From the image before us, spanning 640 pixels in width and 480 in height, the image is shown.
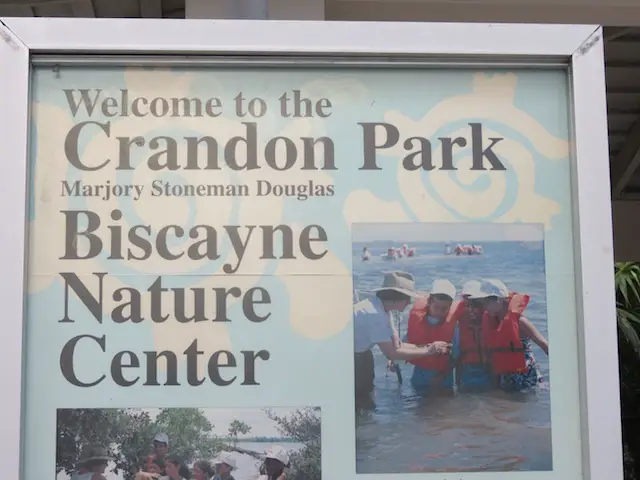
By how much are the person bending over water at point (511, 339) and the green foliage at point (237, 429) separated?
646 mm

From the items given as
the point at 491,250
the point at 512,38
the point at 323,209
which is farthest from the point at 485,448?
the point at 512,38

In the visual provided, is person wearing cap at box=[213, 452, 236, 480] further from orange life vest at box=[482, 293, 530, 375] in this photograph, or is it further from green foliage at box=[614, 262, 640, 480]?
green foliage at box=[614, 262, 640, 480]

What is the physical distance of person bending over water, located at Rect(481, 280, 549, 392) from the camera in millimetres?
1934

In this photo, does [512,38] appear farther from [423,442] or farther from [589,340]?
[423,442]

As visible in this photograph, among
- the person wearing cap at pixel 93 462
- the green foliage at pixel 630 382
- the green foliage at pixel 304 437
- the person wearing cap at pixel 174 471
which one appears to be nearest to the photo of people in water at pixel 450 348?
the green foliage at pixel 304 437

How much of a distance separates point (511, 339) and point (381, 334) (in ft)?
1.11

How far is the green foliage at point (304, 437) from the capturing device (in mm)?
1875

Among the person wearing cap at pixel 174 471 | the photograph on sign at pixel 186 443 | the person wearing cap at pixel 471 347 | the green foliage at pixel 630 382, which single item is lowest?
the green foliage at pixel 630 382

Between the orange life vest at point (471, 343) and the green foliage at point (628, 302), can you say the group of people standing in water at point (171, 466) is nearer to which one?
the orange life vest at point (471, 343)

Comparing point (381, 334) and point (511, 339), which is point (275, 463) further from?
point (511, 339)

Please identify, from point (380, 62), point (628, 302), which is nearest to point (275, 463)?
point (380, 62)

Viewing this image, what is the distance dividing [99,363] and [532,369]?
1096mm

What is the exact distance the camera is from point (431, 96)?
200 cm

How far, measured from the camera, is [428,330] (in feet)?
6.32
